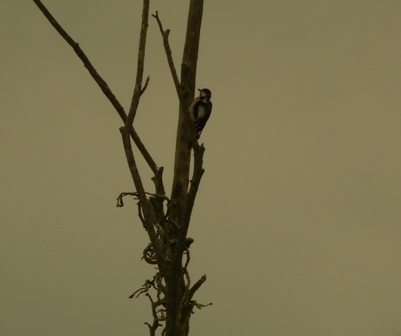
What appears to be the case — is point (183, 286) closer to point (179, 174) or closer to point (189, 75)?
point (179, 174)

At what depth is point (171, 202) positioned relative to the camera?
0.64m

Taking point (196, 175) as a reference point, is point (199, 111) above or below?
above

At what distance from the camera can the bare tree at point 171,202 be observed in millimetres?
562

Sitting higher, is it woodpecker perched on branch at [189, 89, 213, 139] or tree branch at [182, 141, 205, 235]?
woodpecker perched on branch at [189, 89, 213, 139]

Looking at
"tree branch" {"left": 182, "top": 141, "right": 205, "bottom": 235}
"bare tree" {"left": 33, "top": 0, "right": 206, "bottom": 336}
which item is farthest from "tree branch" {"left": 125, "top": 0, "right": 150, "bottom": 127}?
"tree branch" {"left": 182, "top": 141, "right": 205, "bottom": 235}

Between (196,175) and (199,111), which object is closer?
(196,175)

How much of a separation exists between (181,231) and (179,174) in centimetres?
13

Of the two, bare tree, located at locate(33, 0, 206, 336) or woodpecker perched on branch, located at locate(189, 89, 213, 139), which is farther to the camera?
woodpecker perched on branch, located at locate(189, 89, 213, 139)

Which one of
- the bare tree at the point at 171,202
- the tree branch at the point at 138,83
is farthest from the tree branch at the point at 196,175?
the tree branch at the point at 138,83

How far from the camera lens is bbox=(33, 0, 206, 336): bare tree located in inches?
22.1

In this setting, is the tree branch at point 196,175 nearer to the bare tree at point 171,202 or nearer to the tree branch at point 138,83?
the bare tree at point 171,202

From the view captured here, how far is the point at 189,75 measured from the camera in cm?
67

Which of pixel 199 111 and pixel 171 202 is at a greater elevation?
pixel 199 111

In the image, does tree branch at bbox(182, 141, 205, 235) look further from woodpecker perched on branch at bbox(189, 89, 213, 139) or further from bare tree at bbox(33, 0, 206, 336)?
woodpecker perched on branch at bbox(189, 89, 213, 139)
